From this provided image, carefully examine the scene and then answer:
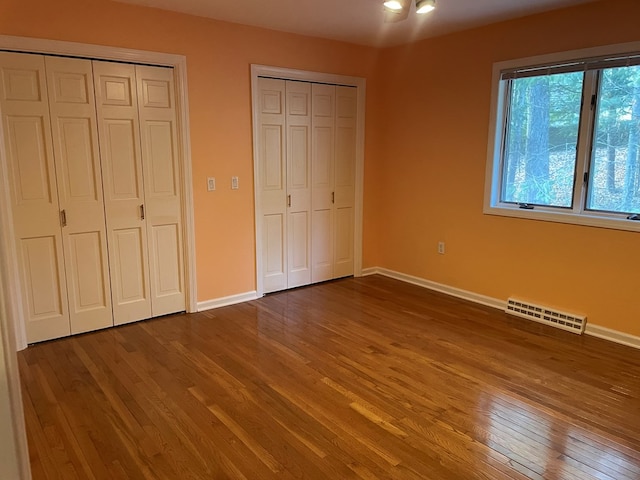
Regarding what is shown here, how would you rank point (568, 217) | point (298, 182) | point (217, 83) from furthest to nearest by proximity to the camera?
point (298, 182) < point (217, 83) < point (568, 217)

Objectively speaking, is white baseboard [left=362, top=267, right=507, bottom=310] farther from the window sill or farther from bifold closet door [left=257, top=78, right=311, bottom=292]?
bifold closet door [left=257, top=78, right=311, bottom=292]

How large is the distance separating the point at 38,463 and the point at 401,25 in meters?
4.08

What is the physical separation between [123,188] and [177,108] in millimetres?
791

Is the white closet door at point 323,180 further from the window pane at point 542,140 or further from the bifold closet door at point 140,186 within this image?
the window pane at point 542,140

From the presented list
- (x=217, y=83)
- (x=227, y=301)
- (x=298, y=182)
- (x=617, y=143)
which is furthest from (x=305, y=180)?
(x=617, y=143)

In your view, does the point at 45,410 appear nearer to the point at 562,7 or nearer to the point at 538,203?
the point at 538,203

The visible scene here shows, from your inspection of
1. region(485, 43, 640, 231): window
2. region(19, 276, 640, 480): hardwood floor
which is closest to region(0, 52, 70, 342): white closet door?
region(19, 276, 640, 480): hardwood floor

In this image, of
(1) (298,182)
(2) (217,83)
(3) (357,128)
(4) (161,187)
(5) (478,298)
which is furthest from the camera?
(3) (357,128)

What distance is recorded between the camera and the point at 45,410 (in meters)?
2.64

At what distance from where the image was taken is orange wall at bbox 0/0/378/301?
3.48 m

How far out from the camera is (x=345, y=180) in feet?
16.8

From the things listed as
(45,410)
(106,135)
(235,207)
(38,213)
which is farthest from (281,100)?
(45,410)

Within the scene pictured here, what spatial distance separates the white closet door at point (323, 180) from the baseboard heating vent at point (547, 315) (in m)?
1.92

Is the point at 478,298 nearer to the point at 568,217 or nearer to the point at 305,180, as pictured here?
the point at 568,217
